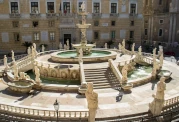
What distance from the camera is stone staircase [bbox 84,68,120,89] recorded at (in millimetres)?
15959

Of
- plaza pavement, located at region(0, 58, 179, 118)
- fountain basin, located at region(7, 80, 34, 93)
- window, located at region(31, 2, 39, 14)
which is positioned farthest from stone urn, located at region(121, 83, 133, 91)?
window, located at region(31, 2, 39, 14)

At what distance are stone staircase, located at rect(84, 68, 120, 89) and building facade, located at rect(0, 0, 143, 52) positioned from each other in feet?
72.2

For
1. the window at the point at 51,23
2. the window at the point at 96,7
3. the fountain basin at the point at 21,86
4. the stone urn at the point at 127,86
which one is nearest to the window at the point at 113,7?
the window at the point at 96,7

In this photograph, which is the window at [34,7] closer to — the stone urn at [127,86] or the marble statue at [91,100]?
the stone urn at [127,86]

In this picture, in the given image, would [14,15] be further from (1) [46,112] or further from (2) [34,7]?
(1) [46,112]

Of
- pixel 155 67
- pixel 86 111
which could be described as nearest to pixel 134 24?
pixel 155 67

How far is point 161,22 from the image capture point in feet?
150

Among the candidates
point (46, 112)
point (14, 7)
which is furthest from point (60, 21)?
point (46, 112)

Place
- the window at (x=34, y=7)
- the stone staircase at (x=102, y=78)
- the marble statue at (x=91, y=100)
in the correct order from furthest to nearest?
the window at (x=34, y=7) → the stone staircase at (x=102, y=78) → the marble statue at (x=91, y=100)

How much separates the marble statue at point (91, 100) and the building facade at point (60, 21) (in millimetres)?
30045

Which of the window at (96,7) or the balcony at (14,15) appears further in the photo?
the window at (96,7)

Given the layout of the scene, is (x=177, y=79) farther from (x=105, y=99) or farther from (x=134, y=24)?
(x=134, y=24)

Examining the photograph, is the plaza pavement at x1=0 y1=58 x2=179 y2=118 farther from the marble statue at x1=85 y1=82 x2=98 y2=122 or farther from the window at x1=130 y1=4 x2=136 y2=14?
the window at x1=130 y1=4 x2=136 y2=14

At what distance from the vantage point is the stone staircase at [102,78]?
16.0 m
